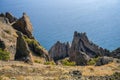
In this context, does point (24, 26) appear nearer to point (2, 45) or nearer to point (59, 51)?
point (2, 45)

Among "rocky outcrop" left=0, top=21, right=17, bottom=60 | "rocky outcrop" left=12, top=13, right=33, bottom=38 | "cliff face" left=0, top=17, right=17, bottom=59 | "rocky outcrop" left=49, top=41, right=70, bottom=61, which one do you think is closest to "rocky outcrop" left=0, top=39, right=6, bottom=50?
"rocky outcrop" left=0, top=21, right=17, bottom=60

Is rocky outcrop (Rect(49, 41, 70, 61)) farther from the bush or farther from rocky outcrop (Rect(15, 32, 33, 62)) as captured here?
the bush

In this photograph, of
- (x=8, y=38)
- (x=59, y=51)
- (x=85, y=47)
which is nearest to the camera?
(x=8, y=38)

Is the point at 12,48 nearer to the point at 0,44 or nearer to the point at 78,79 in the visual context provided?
the point at 0,44

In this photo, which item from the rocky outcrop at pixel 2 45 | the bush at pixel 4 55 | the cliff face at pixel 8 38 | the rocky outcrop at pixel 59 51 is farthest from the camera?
the rocky outcrop at pixel 59 51

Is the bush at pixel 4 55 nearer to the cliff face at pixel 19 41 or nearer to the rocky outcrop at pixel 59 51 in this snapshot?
the cliff face at pixel 19 41

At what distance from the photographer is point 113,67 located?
180ft

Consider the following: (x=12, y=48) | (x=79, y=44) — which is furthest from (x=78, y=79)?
(x=79, y=44)

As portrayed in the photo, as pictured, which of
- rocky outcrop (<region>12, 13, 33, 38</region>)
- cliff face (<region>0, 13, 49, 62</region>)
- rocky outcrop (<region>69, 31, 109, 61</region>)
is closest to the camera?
cliff face (<region>0, 13, 49, 62</region>)

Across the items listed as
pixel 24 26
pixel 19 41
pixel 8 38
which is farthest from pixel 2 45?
pixel 24 26

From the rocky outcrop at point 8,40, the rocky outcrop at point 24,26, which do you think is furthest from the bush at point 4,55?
the rocky outcrop at point 24,26

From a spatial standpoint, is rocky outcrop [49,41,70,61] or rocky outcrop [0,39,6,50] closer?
rocky outcrop [0,39,6,50]

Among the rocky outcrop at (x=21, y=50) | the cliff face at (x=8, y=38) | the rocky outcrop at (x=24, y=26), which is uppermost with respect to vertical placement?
the rocky outcrop at (x=24, y=26)

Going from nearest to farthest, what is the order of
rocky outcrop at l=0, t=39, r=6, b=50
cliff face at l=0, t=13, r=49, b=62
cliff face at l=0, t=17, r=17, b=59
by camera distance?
cliff face at l=0, t=13, r=49, b=62 → rocky outcrop at l=0, t=39, r=6, b=50 → cliff face at l=0, t=17, r=17, b=59
